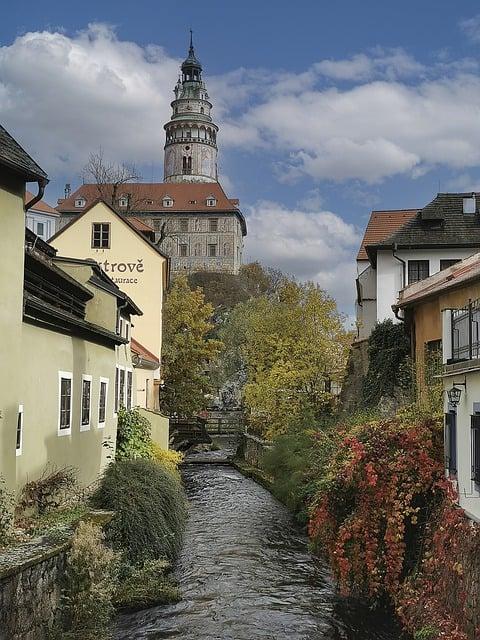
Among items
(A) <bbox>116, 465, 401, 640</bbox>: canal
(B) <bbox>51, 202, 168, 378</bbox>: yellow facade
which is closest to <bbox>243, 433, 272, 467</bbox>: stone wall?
(B) <bbox>51, 202, 168, 378</bbox>: yellow facade

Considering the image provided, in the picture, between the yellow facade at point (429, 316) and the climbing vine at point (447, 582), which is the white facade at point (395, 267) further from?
the climbing vine at point (447, 582)

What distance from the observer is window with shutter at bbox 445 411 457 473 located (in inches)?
476

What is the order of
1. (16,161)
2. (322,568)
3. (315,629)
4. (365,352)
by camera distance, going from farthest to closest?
1. (365,352)
2. (322,568)
3. (315,629)
4. (16,161)

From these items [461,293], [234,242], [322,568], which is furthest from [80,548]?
[234,242]

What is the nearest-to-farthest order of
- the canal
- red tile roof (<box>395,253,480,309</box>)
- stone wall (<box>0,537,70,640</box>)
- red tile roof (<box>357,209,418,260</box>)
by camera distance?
stone wall (<box>0,537,70,640</box>)
the canal
red tile roof (<box>395,253,480,309</box>)
red tile roof (<box>357,209,418,260</box>)

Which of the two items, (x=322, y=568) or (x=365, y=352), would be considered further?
(x=365, y=352)

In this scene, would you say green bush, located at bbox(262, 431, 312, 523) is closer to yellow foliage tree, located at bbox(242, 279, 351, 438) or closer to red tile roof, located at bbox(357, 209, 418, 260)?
yellow foliage tree, located at bbox(242, 279, 351, 438)

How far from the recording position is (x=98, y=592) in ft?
36.7

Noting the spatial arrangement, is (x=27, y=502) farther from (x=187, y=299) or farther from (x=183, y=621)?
(x=187, y=299)

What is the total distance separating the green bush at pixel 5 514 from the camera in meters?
10.2

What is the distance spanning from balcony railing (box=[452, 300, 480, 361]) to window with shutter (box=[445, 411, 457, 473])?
98 cm

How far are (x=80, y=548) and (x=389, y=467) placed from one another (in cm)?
515

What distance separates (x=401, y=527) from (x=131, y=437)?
11.2 m

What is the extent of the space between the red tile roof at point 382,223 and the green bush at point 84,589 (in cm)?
2892
